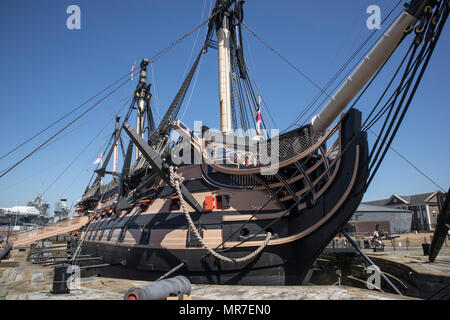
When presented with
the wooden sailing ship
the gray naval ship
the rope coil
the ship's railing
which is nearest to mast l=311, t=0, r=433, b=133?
the wooden sailing ship

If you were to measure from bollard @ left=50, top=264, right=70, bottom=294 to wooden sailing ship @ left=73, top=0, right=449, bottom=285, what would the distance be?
11.5 ft

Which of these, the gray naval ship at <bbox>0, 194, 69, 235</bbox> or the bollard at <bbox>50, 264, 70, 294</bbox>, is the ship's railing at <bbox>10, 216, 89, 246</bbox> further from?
the gray naval ship at <bbox>0, 194, 69, 235</bbox>

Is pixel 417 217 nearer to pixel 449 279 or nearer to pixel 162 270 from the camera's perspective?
pixel 449 279

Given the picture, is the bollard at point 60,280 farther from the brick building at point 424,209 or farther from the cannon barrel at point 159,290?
the brick building at point 424,209

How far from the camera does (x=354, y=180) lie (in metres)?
7.50

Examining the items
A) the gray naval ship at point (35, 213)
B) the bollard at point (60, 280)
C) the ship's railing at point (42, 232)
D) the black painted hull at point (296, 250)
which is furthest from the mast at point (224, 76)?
the gray naval ship at point (35, 213)

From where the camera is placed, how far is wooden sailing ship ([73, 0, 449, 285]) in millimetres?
7344

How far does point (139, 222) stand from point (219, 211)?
180 inches

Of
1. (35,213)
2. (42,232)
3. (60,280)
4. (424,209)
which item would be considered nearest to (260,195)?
(60,280)

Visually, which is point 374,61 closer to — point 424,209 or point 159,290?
point 159,290

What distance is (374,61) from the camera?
251 inches

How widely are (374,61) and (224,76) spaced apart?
344 inches

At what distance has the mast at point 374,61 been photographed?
5871mm

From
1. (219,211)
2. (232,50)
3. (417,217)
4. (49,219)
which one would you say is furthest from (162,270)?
(49,219)
